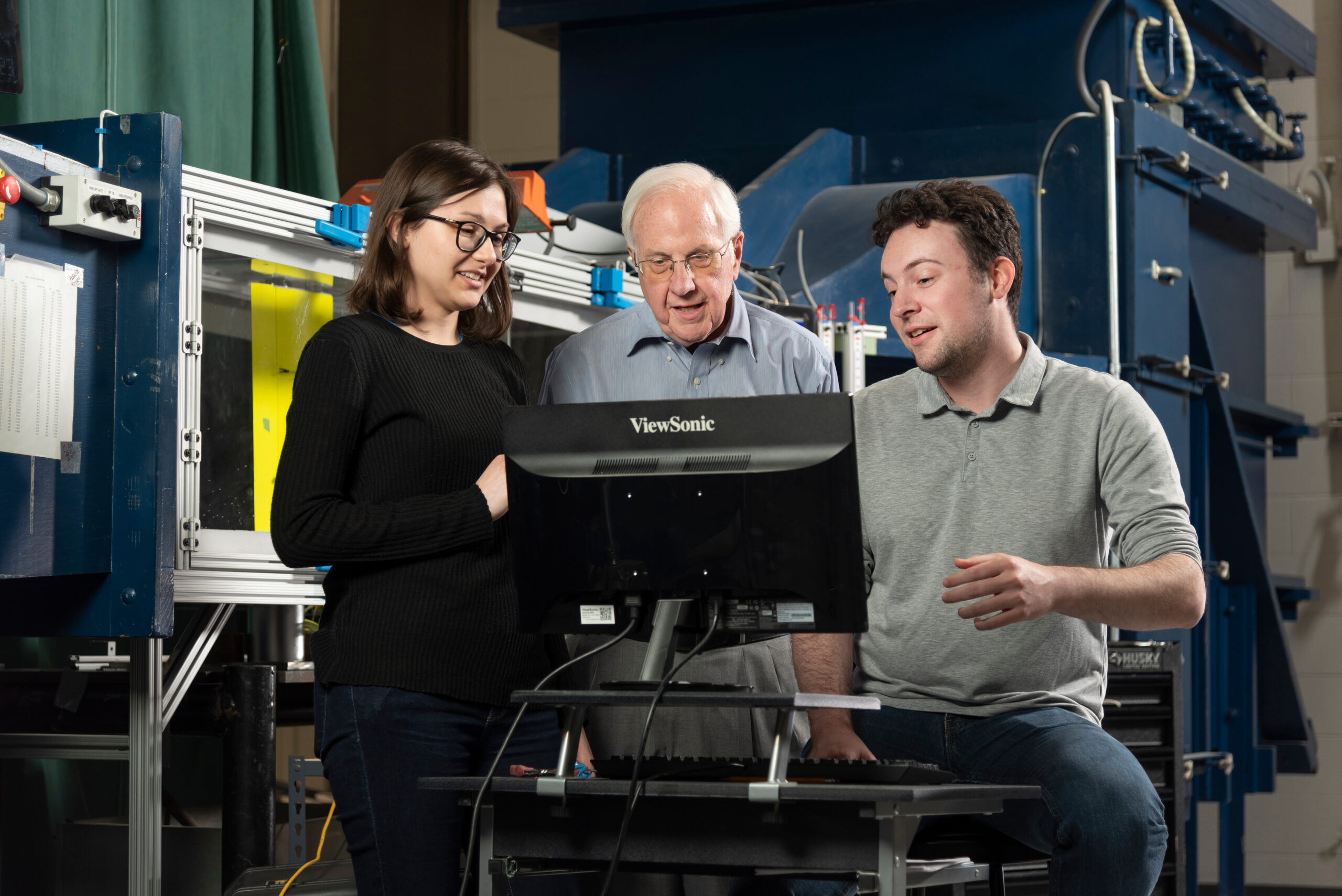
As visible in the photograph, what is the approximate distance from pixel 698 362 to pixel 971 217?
0.42 metres

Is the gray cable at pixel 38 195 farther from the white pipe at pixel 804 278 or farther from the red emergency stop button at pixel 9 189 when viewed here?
the white pipe at pixel 804 278

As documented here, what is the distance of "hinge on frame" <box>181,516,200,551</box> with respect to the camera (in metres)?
2.25

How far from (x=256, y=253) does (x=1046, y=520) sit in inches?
53.5

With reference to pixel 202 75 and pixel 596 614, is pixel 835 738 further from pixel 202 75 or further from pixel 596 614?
pixel 202 75

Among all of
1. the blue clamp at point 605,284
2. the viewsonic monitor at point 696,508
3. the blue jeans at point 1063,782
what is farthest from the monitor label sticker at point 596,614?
the blue clamp at point 605,284

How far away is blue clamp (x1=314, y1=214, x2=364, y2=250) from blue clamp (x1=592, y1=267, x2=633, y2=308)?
24.1 inches

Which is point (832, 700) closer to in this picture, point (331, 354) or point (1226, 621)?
point (331, 354)

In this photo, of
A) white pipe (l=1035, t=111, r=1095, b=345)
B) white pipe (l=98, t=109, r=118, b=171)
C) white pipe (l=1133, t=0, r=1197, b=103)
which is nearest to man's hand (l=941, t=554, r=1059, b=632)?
white pipe (l=98, t=109, r=118, b=171)

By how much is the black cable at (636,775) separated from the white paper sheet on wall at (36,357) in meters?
1.10

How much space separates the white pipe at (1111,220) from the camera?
396 centimetres

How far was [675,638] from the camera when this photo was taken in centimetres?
146

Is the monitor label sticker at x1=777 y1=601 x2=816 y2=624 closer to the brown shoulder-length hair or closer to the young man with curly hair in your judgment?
the young man with curly hair

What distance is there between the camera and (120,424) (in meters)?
2.15

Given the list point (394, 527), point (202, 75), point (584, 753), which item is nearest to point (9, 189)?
point (394, 527)
